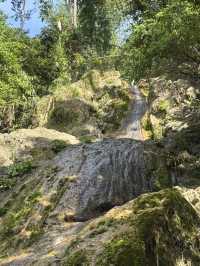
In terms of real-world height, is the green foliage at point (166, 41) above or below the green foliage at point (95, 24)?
below

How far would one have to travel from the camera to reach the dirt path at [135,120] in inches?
1466

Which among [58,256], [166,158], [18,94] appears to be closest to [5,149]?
[18,94]

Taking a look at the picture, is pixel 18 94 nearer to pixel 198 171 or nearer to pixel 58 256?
pixel 198 171

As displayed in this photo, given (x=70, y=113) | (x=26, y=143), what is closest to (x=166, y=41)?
(x=26, y=143)

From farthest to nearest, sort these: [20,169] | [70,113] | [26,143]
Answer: [70,113]
[26,143]
[20,169]

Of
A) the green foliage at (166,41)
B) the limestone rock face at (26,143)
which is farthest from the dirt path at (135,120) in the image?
the green foliage at (166,41)

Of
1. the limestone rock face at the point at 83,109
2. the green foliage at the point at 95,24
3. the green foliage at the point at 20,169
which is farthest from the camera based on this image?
the green foliage at the point at 95,24

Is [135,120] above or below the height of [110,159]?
above

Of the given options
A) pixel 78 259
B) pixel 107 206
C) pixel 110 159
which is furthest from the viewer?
pixel 110 159

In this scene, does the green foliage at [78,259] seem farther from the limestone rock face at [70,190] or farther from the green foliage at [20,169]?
the green foliage at [20,169]

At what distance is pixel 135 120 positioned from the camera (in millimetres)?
40219

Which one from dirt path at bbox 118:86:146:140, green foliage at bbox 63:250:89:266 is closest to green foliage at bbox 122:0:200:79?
dirt path at bbox 118:86:146:140

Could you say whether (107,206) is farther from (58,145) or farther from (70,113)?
(70,113)

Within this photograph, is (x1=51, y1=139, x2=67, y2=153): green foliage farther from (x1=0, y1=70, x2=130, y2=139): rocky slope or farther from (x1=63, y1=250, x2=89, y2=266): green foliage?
(x1=63, y1=250, x2=89, y2=266): green foliage
